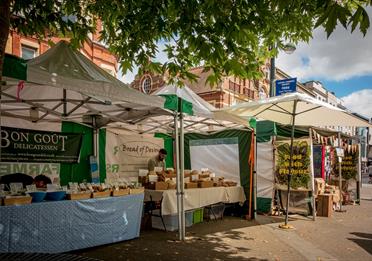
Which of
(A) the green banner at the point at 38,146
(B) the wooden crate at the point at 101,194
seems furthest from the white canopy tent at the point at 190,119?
(B) the wooden crate at the point at 101,194

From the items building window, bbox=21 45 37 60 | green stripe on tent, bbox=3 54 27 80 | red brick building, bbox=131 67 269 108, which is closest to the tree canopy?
green stripe on tent, bbox=3 54 27 80

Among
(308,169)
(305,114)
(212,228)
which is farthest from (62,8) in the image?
(308,169)

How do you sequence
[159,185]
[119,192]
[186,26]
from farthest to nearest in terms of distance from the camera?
[159,185] → [119,192] → [186,26]

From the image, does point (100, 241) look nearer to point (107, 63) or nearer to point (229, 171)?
point (229, 171)

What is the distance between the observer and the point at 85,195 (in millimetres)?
5664

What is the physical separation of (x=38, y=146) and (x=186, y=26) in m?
5.24

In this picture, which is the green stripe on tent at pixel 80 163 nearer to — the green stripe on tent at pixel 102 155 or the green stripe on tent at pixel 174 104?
the green stripe on tent at pixel 102 155

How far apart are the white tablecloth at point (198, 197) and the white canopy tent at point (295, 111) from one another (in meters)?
1.65

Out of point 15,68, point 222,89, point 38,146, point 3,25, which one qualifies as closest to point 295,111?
point 38,146

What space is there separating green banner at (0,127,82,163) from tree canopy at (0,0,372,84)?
337cm

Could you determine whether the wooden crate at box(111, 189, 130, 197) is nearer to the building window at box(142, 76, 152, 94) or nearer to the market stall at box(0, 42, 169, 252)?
the market stall at box(0, 42, 169, 252)

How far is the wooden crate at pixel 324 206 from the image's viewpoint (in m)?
10.2

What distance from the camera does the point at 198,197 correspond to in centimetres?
827

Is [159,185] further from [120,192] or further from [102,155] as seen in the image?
[102,155]
